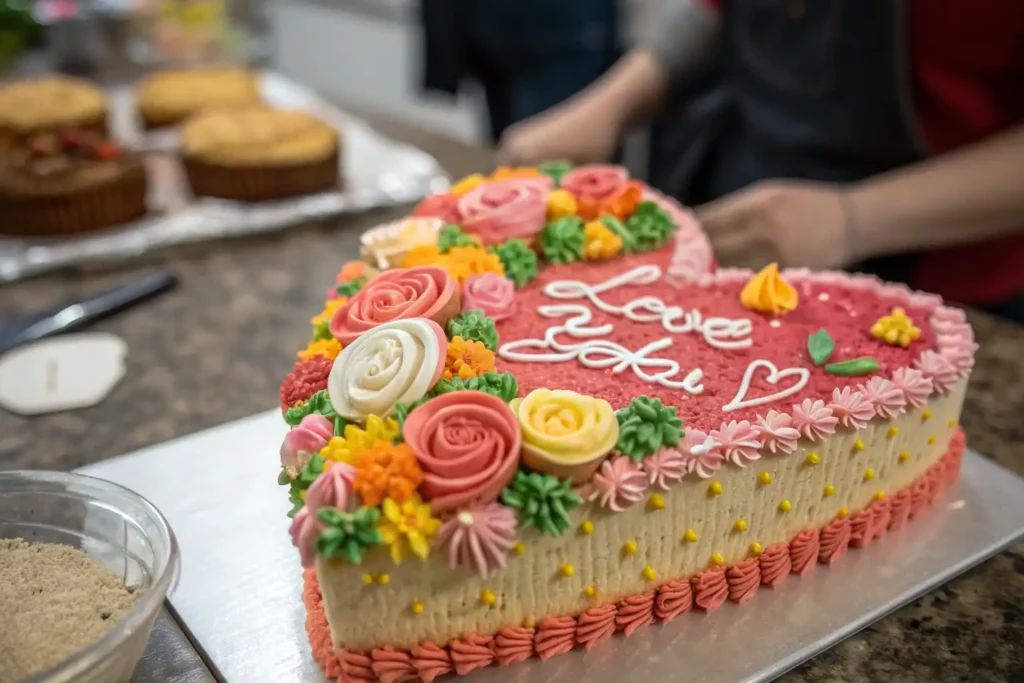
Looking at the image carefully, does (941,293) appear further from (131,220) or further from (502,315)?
(131,220)

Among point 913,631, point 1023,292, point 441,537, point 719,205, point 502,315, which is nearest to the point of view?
point 441,537

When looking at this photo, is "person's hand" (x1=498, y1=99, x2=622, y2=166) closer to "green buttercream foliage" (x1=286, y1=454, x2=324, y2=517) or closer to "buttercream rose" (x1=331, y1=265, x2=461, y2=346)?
"buttercream rose" (x1=331, y1=265, x2=461, y2=346)

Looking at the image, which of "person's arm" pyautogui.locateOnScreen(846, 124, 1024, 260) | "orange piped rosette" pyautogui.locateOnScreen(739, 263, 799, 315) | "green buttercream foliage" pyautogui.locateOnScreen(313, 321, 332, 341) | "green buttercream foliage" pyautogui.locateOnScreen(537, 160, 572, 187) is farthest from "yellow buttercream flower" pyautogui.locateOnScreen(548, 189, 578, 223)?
"person's arm" pyautogui.locateOnScreen(846, 124, 1024, 260)

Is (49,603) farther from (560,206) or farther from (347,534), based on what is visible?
(560,206)

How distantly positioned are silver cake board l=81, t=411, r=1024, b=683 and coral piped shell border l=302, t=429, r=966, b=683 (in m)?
0.01

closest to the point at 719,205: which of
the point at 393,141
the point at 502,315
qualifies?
the point at 502,315

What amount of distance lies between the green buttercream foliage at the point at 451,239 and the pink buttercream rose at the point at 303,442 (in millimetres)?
390

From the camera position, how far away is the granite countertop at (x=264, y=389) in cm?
97

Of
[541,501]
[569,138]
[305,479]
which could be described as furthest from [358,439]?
[569,138]

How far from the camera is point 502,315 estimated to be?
3.62ft

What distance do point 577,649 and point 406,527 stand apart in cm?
26

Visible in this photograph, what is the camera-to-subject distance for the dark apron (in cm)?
155

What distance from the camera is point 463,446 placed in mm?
819

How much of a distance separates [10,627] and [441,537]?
0.40 metres
